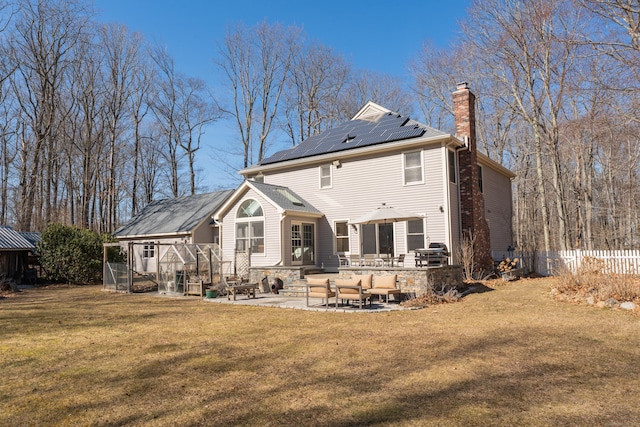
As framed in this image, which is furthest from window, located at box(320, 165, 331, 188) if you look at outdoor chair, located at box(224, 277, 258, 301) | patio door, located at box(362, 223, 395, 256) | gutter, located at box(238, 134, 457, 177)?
outdoor chair, located at box(224, 277, 258, 301)

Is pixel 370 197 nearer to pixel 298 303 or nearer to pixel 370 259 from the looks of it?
pixel 370 259

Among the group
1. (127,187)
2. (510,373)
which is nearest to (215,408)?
(510,373)

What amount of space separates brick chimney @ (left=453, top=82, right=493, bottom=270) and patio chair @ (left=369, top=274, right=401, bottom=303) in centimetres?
555

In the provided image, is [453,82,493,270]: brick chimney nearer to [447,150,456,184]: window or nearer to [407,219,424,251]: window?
[447,150,456,184]: window

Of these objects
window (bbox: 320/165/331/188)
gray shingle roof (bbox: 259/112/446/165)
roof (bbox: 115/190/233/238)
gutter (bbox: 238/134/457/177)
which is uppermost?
gray shingle roof (bbox: 259/112/446/165)

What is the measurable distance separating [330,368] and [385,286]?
6381 millimetres

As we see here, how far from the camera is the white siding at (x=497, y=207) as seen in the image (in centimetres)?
1909

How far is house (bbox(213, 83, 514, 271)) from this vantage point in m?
15.9

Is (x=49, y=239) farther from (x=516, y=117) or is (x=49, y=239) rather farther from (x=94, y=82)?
(x=516, y=117)

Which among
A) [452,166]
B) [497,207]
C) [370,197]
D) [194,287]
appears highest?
[452,166]

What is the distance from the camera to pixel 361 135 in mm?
18656

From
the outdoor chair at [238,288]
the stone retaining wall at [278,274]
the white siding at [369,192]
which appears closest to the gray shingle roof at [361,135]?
the white siding at [369,192]

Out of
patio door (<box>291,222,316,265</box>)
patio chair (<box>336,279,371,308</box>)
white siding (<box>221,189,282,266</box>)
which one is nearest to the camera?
patio chair (<box>336,279,371,308</box>)

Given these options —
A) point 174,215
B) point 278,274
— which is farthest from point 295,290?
point 174,215
